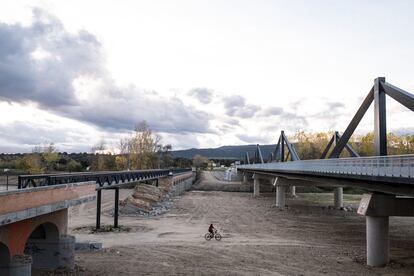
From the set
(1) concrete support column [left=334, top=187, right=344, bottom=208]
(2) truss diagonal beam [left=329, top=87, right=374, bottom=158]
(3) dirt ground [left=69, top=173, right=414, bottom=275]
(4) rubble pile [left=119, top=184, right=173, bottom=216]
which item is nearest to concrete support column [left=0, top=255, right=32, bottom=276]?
(3) dirt ground [left=69, top=173, right=414, bottom=275]

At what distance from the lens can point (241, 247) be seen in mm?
31969

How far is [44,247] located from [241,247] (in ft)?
47.2

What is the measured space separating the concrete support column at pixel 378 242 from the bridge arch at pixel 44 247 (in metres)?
17.7

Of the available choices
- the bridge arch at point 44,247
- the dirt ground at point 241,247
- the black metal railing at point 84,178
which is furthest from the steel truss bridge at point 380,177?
the black metal railing at point 84,178

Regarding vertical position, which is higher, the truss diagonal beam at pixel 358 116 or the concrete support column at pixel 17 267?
the truss diagonal beam at pixel 358 116

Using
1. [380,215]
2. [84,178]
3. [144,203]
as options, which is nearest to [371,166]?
[380,215]

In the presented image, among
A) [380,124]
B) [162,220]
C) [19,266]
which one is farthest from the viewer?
[162,220]

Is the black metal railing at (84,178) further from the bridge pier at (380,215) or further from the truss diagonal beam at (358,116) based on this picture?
the truss diagonal beam at (358,116)

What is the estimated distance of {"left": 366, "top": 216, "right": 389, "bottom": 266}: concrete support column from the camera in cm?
2614

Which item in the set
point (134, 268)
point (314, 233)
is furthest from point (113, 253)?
point (314, 233)

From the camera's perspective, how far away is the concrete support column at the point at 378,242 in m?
26.1

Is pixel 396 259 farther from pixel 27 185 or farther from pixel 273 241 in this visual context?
pixel 27 185

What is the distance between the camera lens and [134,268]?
24.4 meters

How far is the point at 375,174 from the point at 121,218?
1314 inches
